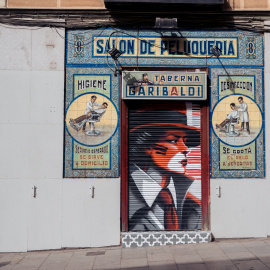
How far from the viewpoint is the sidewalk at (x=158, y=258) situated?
6965 mm

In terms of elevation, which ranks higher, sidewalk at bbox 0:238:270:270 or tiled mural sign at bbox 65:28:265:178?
tiled mural sign at bbox 65:28:265:178

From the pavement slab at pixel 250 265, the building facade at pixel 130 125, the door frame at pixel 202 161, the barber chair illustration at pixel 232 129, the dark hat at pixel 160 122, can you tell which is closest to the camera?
the pavement slab at pixel 250 265

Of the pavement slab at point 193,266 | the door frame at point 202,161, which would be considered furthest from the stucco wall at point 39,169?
the pavement slab at point 193,266

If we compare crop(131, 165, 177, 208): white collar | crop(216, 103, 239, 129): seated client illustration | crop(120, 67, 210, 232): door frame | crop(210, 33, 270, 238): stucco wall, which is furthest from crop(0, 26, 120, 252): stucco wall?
crop(216, 103, 239, 129): seated client illustration

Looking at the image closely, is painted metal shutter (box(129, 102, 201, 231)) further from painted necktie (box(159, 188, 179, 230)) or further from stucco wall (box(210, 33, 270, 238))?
stucco wall (box(210, 33, 270, 238))

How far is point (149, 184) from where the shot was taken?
8.66 meters

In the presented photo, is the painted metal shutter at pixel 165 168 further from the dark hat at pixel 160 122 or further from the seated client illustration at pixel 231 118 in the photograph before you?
the seated client illustration at pixel 231 118

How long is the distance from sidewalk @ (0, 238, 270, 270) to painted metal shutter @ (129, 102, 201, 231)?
0.73m

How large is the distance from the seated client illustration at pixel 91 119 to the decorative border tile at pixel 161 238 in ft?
8.42

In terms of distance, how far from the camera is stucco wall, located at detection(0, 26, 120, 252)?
330 inches

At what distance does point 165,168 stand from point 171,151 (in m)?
0.44

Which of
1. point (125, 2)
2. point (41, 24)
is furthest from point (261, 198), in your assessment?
point (41, 24)

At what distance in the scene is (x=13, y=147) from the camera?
27.8ft

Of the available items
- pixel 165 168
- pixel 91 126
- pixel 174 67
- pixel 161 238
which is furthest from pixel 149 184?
pixel 174 67
